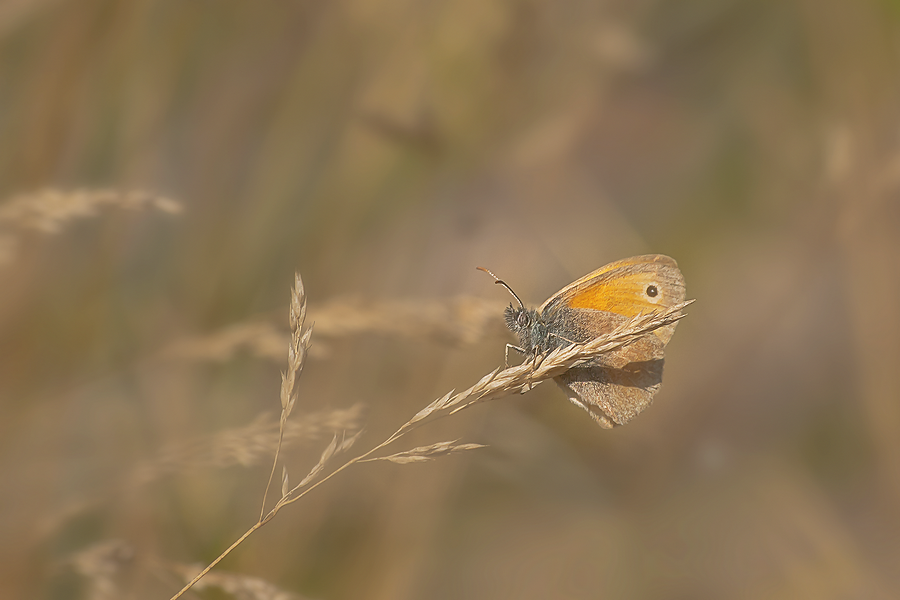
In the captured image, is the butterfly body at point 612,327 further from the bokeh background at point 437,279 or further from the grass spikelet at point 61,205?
the grass spikelet at point 61,205

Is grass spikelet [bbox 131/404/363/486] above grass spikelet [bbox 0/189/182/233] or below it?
below

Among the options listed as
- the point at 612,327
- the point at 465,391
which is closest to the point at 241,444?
the point at 465,391

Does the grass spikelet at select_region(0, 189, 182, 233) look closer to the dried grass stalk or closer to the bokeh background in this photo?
the bokeh background

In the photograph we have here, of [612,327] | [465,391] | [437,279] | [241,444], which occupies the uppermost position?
[437,279]

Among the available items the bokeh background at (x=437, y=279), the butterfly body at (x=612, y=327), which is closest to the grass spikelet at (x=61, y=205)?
the bokeh background at (x=437, y=279)

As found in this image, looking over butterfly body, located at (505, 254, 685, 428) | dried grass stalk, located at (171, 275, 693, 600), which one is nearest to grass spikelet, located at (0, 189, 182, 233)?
dried grass stalk, located at (171, 275, 693, 600)

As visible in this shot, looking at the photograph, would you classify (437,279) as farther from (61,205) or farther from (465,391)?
(61,205)

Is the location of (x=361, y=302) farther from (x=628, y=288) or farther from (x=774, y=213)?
(x=774, y=213)
